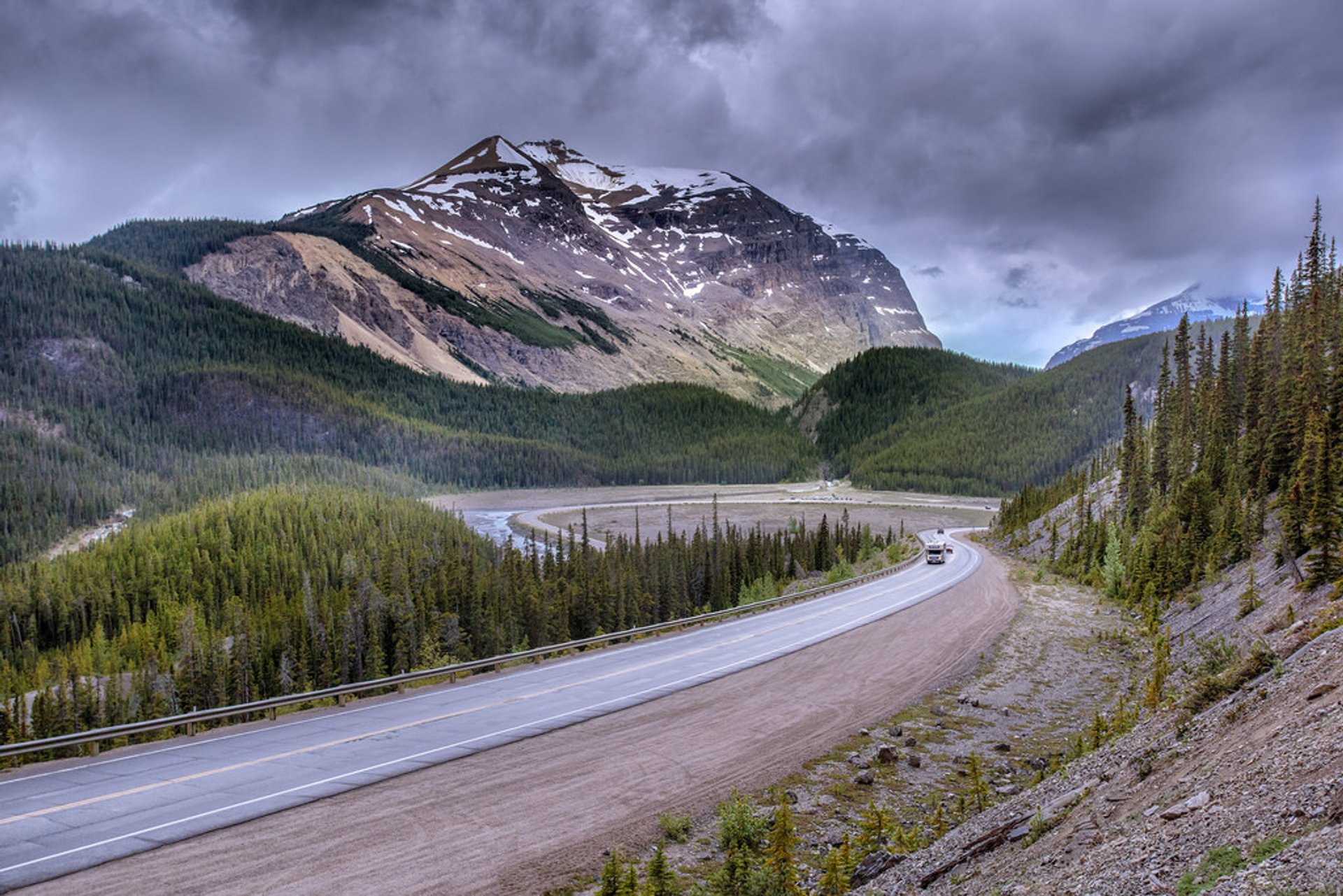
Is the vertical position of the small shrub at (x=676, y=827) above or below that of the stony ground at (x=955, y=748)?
above

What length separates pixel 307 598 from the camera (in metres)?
69.5

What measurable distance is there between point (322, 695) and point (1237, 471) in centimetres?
4058

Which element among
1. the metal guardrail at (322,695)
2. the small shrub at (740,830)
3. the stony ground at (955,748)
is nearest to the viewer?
the small shrub at (740,830)

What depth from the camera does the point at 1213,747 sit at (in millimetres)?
9422

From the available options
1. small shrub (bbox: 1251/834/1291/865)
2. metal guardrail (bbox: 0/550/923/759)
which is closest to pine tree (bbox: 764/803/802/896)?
small shrub (bbox: 1251/834/1291/865)

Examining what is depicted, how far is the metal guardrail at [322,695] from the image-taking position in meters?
14.9

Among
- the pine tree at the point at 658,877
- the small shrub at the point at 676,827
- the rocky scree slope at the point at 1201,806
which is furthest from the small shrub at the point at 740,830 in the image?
the pine tree at the point at 658,877

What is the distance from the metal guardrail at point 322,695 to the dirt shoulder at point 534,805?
5.08 meters

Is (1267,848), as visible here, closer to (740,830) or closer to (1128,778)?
(1128,778)

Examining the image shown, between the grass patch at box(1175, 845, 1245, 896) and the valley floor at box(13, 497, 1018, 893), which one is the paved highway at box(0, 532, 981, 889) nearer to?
the valley floor at box(13, 497, 1018, 893)

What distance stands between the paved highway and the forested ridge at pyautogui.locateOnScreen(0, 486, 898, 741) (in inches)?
1144

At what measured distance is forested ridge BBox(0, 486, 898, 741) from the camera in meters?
58.3

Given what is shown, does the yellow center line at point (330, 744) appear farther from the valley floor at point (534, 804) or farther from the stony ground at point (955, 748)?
the stony ground at point (955, 748)

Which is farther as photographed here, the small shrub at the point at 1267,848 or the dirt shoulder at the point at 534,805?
the dirt shoulder at the point at 534,805
